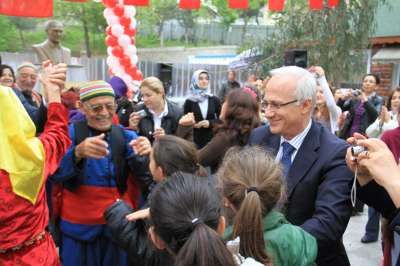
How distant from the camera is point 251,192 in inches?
A: 66.4

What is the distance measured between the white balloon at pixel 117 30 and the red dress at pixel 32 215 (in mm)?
6319

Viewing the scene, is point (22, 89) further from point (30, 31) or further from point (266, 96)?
point (30, 31)

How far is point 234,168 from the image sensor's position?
1.80m

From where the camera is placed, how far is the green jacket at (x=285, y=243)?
1683 millimetres

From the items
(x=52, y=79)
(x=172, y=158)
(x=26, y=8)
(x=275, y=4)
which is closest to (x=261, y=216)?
(x=172, y=158)

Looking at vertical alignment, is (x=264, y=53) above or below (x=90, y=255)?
→ above

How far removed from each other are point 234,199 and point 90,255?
4.48ft

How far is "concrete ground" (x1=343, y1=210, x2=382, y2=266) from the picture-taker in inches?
172

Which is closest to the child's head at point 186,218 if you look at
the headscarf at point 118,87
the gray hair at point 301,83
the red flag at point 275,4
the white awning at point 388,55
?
the gray hair at point 301,83

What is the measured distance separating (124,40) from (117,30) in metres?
0.22

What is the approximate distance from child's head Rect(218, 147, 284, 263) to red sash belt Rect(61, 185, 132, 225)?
1.11 m

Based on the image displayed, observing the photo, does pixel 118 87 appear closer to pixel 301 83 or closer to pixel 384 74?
pixel 301 83

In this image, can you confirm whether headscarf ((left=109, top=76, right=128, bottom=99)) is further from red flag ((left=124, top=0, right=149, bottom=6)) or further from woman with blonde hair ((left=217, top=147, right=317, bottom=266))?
woman with blonde hair ((left=217, top=147, right=317, bottom=266))

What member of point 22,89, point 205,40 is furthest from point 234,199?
point 205,40
